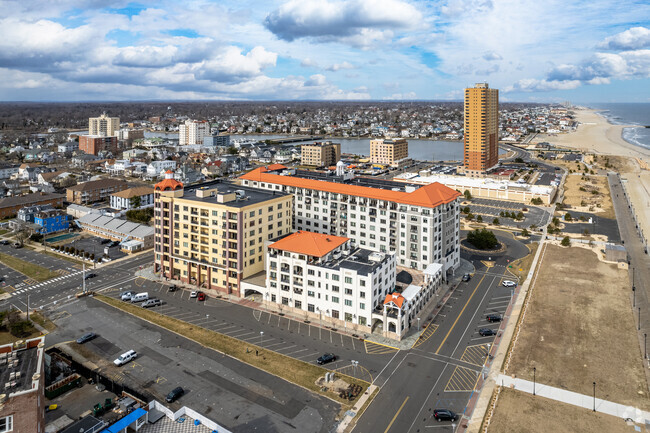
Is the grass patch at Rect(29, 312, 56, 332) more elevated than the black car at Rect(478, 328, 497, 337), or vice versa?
the grass patch at Rect(29, 312, 56, 332)

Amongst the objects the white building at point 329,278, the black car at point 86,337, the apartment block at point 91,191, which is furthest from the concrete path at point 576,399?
the apartment block at point 91,191

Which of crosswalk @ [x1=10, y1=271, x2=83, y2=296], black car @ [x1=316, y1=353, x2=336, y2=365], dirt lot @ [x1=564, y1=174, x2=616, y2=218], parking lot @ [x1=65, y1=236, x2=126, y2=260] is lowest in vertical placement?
black car @ [x1=316, y1=353, x2=336, y2=365]

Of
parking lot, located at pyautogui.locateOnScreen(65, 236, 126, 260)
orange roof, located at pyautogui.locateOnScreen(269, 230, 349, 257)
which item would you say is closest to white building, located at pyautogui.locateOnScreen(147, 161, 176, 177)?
parking lot, located at pyautogui.locateOnScreen(65, 236, 126, 260)

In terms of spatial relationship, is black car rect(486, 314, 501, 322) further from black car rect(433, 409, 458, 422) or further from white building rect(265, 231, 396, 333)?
black car rect(433, 409, 458, 422)

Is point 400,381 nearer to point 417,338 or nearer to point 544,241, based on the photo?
point 417,338

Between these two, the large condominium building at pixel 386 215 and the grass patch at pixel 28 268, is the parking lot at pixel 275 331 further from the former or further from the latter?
the large condominium building at pixel 386 215

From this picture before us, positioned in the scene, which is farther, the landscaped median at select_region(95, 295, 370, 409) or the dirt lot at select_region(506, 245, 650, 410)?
the dirt lot at select_region(506, 245, 650, 410)
